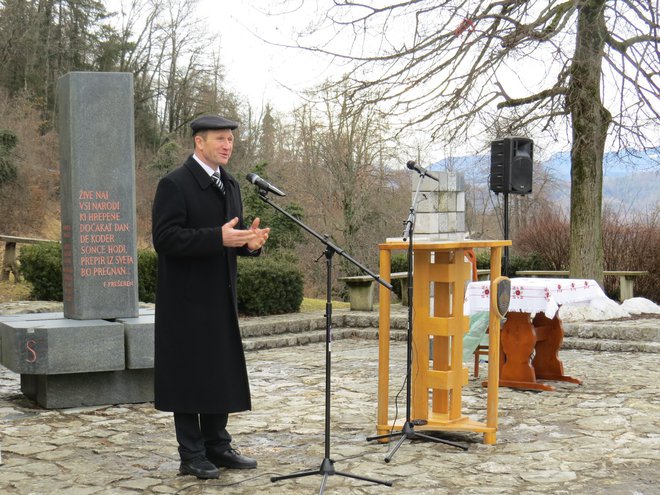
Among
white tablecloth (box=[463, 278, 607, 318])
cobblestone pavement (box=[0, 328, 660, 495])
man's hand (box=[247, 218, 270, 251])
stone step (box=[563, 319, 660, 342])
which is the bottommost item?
cobblestone pavement (box=[0, 328, 660, 495])

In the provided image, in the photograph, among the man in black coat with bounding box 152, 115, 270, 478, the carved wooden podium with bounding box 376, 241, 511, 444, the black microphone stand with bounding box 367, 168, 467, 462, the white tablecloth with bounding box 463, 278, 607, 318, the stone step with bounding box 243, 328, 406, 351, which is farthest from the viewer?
the stone step with bounding box 243, 328, 406, 351

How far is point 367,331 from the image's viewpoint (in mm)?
12172

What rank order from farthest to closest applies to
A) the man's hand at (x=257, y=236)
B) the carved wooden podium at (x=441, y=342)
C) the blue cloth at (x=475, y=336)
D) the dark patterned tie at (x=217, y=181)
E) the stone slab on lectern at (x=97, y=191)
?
the blue cloth at (x=475, y=336) < the stone slab on lectern at (x=97, y=191) < the carved wooden podium at (x=441, y=342) < the dark patterned tie at (x=217, y=181) < the man's hand at (x=257, y=236)

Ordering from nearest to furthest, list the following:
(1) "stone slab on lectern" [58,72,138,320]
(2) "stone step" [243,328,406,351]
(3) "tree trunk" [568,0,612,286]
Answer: (1) "stone slab on lectern" [58,72,138,320]
(2) "stone step" [243,328,406,351]
(3) "tree trunk" [568,0,612,286]

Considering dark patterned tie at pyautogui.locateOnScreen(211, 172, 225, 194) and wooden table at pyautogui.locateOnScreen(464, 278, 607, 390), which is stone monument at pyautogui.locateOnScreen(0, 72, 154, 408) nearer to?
dark patterned tie at pyautogui.locateOnScreen(211, 172, 225, 194)

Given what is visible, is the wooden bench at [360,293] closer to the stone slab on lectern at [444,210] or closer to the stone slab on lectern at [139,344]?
the stone slab on lectern at [444,210]

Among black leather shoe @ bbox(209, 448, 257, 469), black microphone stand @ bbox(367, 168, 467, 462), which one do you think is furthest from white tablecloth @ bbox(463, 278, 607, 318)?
black leather shoe @ bbox(209, 448, 257, 469)

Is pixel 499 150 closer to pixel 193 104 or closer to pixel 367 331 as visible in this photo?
pixel 367 331

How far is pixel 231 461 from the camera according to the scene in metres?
5.04

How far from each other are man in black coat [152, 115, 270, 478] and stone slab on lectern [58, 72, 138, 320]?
2443mm

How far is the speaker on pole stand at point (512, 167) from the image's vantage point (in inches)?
347

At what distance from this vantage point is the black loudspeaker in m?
8.80

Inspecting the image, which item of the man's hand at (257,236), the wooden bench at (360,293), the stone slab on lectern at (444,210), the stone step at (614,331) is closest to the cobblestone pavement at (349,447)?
the man's hand at (257,236)

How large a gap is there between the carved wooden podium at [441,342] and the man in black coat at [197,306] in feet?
4.08
